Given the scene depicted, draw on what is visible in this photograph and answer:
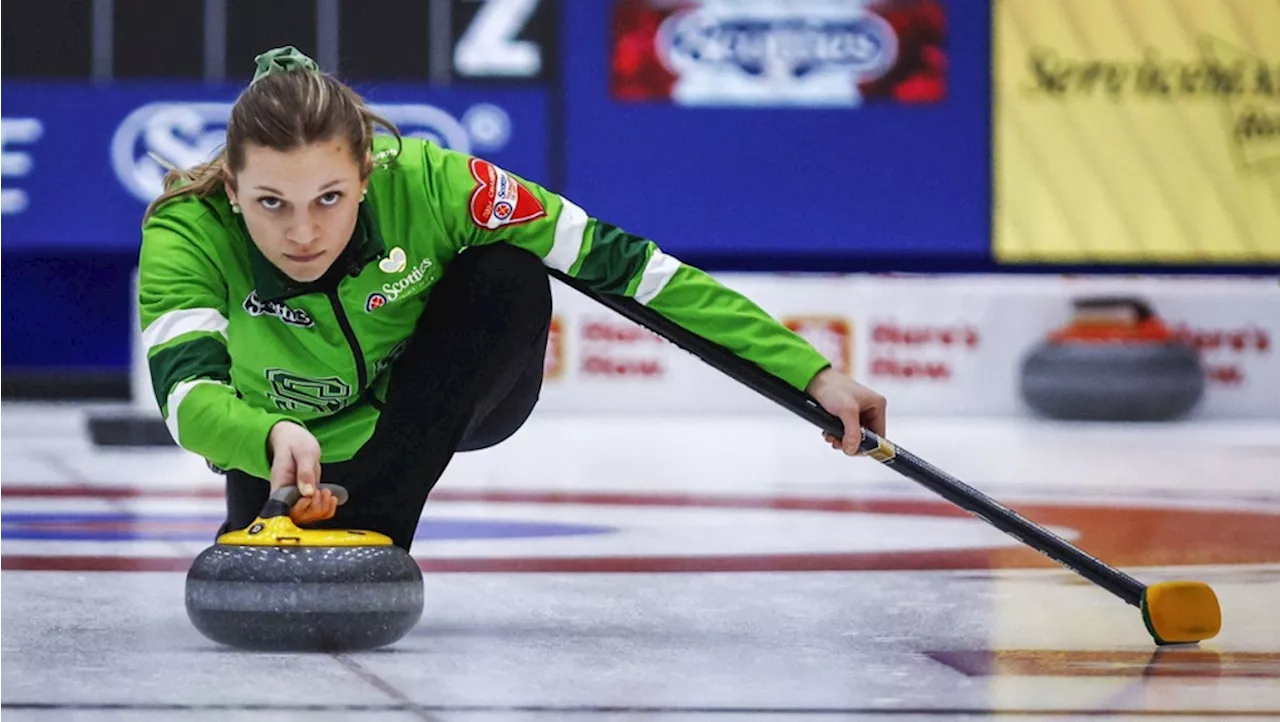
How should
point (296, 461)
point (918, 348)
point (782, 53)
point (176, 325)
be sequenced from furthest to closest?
point (782, 53) < point (918, 348) < point (176, 325) < point (296, 461)

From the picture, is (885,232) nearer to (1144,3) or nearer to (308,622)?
(1144,3)

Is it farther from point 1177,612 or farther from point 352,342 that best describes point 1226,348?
point 352,342

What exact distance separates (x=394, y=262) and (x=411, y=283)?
1.6 inches

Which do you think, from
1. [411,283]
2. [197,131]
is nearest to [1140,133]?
[197,131]

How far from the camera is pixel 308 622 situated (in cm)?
188

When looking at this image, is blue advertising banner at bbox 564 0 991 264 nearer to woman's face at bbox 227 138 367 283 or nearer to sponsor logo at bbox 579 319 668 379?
sponsor logo at bbox 579 319 668 379

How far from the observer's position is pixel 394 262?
205 cm

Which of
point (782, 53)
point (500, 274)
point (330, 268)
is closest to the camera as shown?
point (330, 268)

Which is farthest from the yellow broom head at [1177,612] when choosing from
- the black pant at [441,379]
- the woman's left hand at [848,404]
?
the black pant at [441,379]

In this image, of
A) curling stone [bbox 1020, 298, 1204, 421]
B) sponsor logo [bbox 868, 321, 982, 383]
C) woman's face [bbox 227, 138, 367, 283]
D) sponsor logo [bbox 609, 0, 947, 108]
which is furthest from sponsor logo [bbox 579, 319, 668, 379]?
woman's face [bbox 227, 138, 367, 283]

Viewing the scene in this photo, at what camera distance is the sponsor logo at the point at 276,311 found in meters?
2.02

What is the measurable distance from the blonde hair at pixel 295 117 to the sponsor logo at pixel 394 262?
0.11m

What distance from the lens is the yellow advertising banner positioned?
7.89 metres

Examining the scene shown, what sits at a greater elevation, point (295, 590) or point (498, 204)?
point (498, 204)
